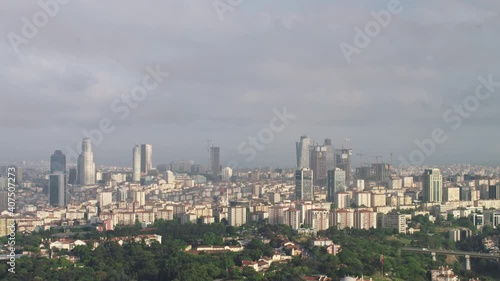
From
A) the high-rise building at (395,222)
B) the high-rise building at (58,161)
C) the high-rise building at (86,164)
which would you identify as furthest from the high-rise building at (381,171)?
the high-rise building at (395,222)

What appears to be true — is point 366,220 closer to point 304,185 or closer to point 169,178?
point 304,185

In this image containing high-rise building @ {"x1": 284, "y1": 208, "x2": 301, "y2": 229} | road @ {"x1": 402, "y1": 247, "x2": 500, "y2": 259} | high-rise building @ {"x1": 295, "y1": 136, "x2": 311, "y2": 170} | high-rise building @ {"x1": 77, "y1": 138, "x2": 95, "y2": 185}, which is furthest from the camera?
high-rise building @ {"x1": 295, "y1": 136, "x2": 311, "y2": 170}

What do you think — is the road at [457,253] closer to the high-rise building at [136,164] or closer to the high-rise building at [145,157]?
the high-rise building at [136,164]

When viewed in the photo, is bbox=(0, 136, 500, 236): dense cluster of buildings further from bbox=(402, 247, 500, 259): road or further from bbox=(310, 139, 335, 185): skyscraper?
bbox=(402, 247, 500, 259): road

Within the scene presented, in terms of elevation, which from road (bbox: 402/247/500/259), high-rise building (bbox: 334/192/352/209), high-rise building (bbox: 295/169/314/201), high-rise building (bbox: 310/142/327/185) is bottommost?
road (bbox: 402/247/500/259)

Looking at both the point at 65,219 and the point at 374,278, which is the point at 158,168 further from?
the point at 374,278

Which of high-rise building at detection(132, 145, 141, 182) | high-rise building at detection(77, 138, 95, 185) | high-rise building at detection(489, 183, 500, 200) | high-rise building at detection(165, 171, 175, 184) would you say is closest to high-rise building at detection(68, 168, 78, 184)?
high-rise building at detection(77, 138, 95, 185)

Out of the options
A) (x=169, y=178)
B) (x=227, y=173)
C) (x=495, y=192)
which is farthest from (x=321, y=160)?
(x=495, y=192)
